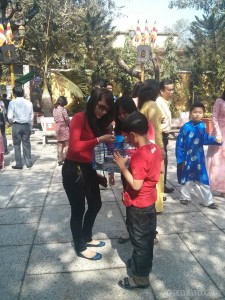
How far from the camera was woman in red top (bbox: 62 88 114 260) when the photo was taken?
231 cm

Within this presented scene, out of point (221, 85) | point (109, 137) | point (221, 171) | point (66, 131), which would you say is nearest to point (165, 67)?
point (221, 85)

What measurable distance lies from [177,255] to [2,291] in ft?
5.00

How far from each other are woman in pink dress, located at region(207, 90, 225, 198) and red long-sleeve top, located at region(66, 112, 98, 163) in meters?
2.33

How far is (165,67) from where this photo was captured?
48.2ft

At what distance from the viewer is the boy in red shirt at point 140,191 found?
6.77 feet

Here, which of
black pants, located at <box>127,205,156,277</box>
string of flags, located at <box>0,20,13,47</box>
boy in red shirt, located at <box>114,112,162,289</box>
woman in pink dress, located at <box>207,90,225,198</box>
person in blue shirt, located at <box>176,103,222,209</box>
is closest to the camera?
boy in red shirt, located at <box>114,112,162,289</box>

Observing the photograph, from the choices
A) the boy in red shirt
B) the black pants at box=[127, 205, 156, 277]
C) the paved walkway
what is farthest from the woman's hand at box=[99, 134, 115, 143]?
the paved walkway

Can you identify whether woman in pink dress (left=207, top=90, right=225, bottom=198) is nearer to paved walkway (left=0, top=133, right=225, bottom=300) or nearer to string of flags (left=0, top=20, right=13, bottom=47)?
paved walkway (left=0, top=133, right=225, bottom=300)

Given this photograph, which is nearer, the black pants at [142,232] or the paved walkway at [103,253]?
the black pants at [142,232]

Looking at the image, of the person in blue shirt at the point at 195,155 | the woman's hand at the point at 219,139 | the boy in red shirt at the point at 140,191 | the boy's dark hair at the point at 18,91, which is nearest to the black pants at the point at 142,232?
the boy in red shirt at the point at 140,191

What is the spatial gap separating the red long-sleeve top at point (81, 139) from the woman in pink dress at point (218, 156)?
233cm

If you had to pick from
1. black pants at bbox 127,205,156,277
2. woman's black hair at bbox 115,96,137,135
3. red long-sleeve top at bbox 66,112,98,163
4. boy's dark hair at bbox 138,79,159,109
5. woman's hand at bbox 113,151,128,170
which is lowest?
black pants at bbox 127,205,156,277

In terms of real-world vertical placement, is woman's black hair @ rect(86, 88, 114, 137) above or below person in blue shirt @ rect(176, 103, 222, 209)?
above

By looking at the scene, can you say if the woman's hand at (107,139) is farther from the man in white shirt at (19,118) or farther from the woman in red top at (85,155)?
the man in white shirt at (19,118)
